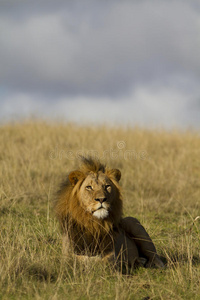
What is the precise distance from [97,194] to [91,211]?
21 centimetres

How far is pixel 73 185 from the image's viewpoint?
182 inches

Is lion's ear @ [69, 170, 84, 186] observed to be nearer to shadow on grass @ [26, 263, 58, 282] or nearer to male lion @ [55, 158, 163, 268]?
male lion @ [55, 158, 163, 268]

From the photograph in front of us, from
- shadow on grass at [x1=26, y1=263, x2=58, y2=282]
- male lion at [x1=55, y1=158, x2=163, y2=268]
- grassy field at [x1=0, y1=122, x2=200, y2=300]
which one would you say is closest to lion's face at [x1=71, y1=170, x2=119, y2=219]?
male lion at [x1=55, y1=158, x2=163, y2=268]

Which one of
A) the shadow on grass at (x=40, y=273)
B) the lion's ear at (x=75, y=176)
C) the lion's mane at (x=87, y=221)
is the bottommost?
the shadow on grass at (x=40, y=273)

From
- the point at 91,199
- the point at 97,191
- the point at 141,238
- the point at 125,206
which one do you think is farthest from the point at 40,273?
the point at 125,206

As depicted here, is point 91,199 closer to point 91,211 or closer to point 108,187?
point 91,211

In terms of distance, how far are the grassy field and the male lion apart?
7.9 inches

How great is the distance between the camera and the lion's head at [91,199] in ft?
14.3

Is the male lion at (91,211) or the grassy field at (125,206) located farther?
the male lion at (91,211)

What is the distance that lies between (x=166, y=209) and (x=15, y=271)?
5.51m

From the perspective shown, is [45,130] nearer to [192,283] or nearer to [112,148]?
[112,148]

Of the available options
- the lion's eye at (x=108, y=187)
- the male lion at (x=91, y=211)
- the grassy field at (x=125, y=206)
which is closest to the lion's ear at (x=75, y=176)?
the male lion at (x=91, y=211)

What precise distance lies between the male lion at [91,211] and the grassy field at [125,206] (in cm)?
20

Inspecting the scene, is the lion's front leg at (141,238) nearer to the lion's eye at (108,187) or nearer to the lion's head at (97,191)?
the lion's head at (97,191)
